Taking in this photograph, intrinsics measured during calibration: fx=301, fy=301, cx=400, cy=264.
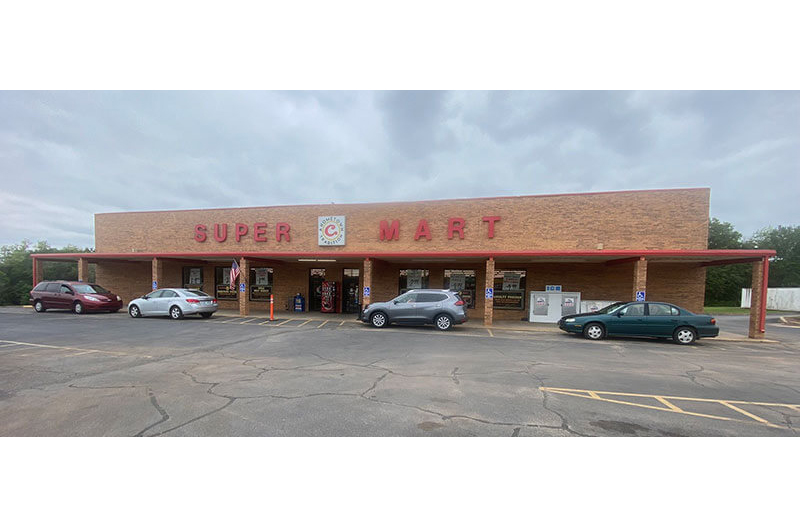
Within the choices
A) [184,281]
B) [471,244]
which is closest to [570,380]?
[471,244]

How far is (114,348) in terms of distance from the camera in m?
7.51

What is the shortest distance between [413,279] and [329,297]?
504 centimetres

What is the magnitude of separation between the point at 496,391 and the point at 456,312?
6.64 meters

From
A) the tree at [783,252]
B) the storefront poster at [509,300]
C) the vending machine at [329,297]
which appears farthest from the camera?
the tree at [783,252]

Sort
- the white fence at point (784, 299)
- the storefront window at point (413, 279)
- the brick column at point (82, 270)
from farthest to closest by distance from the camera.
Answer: the white fence at point (784, 299)
the brick column at point (82, 270)
the storefront window at point (413, 279)

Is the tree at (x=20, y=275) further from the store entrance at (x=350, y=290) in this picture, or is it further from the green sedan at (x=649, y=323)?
the green sedan at (x=649, y=323)

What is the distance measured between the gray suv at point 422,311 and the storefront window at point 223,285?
11.0 m

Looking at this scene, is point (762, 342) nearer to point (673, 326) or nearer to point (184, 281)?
point (673, 326)

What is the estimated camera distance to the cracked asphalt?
3.66m

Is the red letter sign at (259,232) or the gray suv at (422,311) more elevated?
the red letter sign at (259,232)

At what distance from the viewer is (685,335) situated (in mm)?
9727

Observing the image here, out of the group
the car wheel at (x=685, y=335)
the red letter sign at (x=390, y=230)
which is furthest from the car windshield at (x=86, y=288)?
the car wheel at (x=685, y=335)

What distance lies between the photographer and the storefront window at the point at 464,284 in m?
16.4

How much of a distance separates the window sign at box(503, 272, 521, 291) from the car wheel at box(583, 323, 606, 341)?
5737mm
